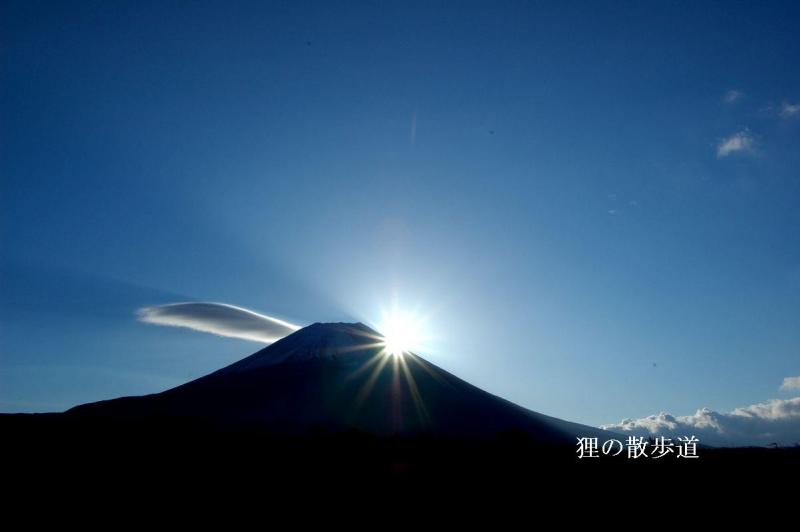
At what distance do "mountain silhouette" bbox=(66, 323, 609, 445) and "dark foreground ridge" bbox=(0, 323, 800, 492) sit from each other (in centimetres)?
37

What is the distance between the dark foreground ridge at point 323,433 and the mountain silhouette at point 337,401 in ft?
1.22

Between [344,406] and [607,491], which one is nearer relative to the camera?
[607,491]

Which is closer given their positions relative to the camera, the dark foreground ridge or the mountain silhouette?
the dark foreground ridge

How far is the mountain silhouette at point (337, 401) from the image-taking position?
8612cm

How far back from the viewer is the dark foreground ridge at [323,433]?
37844mm

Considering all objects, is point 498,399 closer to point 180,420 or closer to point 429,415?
point 429,415

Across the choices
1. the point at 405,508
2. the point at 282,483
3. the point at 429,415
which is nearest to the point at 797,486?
the point at 405,508

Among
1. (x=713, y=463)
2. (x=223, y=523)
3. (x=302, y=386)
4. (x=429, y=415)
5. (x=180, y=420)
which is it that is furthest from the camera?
(x=302, y=386)

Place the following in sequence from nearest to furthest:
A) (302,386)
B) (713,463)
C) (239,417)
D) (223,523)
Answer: (223,523), (713,463), (239,417), (302,386)

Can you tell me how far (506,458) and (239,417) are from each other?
49.3m

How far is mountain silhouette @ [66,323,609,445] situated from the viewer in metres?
86.1

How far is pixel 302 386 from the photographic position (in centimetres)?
10200

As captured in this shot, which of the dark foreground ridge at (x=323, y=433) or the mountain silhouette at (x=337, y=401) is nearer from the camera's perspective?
the dark foreground ridge at (x=323, y=433)

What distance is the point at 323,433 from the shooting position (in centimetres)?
7181
